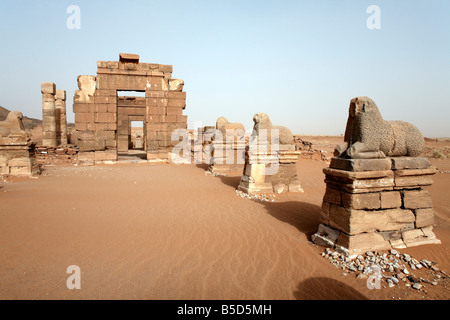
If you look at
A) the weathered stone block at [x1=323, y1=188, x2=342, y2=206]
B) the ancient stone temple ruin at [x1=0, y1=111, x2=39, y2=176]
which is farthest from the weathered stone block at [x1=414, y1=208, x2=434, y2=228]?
the ancient stone temple ruin at [x1=0, y1=111, x2=39, y2=176]

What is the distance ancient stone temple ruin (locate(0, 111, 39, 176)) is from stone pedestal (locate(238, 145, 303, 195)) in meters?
8.10

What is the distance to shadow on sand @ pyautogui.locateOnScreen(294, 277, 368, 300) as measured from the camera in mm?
2770

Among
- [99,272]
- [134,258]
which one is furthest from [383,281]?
[99,272]

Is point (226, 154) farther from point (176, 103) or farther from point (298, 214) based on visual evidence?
point (298, 214)

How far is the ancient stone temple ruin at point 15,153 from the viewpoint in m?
9.30

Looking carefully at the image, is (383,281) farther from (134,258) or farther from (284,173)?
(284,173)

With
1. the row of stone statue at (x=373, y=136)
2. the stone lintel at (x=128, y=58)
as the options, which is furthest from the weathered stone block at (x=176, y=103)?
the row of stone statue at (x=373, y=136)

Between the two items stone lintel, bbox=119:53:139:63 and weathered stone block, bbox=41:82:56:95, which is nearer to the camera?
stone lintel, bbox=119:53:139:63

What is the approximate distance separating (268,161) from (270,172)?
0.34 meters

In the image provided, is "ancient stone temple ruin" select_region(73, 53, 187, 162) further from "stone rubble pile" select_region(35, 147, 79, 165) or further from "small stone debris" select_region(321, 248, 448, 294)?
"small stone debris" select_region(321, 248, 448, 294)

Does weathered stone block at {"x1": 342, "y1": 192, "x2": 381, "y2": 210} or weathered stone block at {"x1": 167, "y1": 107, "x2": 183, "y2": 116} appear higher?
weathered stone block at {"x1": 167, "y1": 107, "x2": 183, "y2": 116}

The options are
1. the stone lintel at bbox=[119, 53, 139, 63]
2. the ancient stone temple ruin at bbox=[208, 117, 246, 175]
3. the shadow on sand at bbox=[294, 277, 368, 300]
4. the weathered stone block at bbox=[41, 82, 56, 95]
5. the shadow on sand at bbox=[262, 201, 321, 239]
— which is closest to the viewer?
the shadow on sand at bbox=[294, 277, 368, 300]

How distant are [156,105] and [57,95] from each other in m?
7.88

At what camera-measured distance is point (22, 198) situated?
6.25m
